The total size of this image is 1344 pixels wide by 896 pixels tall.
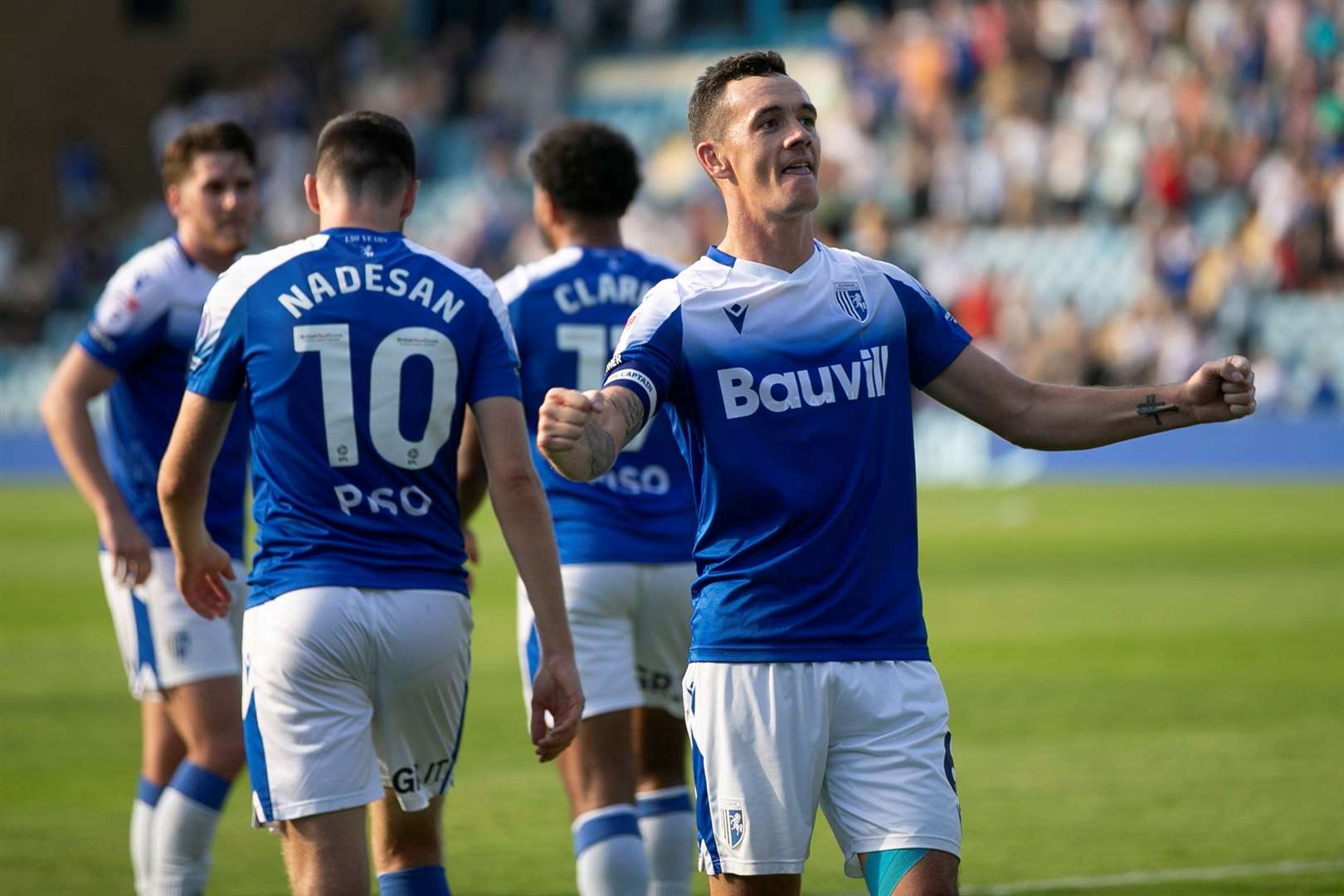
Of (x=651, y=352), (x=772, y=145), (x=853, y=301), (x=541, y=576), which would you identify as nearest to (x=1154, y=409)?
(x=853, y=301)

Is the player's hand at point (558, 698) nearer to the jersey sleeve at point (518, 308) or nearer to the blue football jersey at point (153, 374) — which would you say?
the jersey sleeve at point (518, 308)

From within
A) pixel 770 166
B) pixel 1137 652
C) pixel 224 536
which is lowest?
pixel 1137 652

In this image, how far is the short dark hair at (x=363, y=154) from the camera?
16.7ft

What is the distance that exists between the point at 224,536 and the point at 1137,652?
7.89 metres

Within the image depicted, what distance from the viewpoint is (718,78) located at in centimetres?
476

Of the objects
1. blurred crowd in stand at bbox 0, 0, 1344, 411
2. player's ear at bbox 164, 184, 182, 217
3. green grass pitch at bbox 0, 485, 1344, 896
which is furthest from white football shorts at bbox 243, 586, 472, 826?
blurred crowd in stand at bbox 0, 0, 1344, 411

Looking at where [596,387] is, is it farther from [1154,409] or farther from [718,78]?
[1154,409]

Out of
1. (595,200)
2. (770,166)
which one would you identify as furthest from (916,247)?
(770,166)

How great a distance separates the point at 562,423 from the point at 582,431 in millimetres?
53

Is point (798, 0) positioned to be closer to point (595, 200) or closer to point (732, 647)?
point (595, 200)

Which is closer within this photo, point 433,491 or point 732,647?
point 732,647

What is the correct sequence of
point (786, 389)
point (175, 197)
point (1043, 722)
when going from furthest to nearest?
point (1043, 722)
point (175, 197)
point (786, 389)

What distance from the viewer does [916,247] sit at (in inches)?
1139

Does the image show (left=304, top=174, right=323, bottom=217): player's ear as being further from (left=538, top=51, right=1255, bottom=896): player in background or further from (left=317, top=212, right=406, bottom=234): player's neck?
(left=538, top=51, right=1255, bottom=896): player in background
